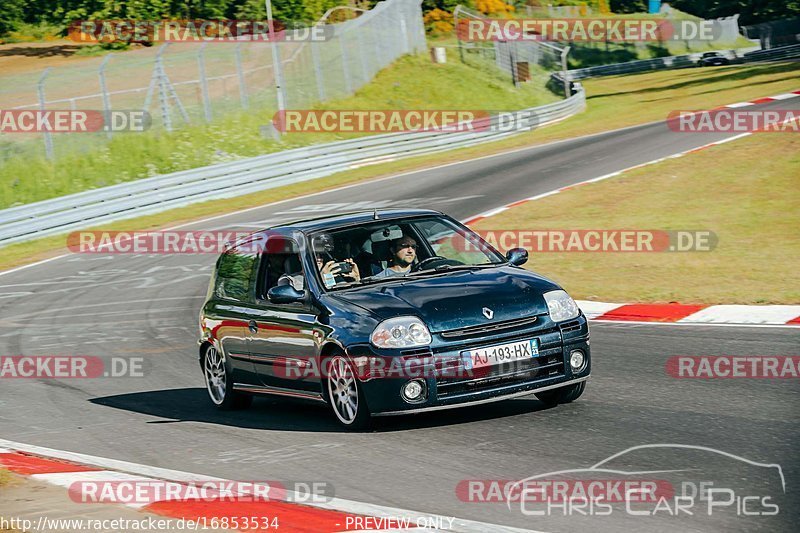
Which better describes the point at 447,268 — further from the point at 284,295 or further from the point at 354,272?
the point at 284,295

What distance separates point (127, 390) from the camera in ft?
37.7

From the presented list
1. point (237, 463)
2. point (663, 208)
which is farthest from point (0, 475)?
point (663, 208)

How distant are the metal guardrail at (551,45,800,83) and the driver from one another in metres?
64.8

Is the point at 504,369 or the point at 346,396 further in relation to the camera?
the point at 346,396

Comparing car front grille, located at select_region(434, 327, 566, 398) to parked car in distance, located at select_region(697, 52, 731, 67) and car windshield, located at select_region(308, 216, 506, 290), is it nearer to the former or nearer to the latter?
car windshield, located at select_region(308, 216, 506, 290)

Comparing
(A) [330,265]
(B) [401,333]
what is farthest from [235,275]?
(B) [401,333]

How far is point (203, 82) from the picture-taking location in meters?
36.8

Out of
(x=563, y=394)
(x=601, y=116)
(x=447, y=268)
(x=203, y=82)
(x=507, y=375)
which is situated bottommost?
(x=601, y=116)

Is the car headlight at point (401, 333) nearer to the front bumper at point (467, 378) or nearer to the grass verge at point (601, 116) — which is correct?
the front bumper at point (467, 378)

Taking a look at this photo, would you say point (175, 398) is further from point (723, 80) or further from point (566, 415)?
point (723, 80)

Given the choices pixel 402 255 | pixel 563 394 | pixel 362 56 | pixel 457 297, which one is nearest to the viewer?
pixel 457 297

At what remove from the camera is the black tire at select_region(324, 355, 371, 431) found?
8.02 meters

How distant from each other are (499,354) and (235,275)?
3015mm

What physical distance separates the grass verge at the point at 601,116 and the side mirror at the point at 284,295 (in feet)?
51.1
